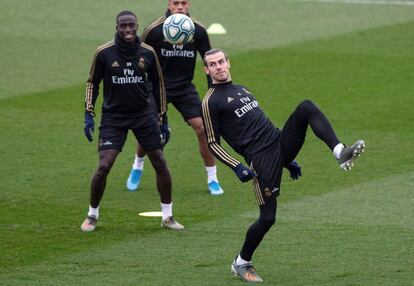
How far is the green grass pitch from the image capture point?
1194cm

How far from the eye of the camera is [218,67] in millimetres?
11609

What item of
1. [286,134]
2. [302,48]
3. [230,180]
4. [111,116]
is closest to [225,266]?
[286,134]

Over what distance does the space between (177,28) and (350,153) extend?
14.7 ft

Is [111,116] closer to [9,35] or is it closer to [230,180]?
[230,180]

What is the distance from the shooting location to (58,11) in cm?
3138

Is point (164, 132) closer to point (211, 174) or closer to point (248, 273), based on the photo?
point (211, 174)

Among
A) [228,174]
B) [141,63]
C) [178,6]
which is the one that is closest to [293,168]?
[141,63]

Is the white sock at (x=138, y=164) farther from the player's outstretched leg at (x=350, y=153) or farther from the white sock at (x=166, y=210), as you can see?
the player's outstretched leg at (x=350, y=153)

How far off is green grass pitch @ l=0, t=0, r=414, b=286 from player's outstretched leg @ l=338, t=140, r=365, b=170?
124cm

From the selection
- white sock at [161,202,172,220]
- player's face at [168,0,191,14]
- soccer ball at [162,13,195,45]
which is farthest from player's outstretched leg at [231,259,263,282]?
player's face at [168,0,191,14]

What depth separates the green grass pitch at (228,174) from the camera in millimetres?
11938

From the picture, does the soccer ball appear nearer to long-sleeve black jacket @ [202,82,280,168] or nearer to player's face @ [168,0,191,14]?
player's face @ [168,0,191,14]

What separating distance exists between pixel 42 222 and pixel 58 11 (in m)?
18.1

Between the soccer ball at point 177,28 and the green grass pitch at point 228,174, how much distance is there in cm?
213
